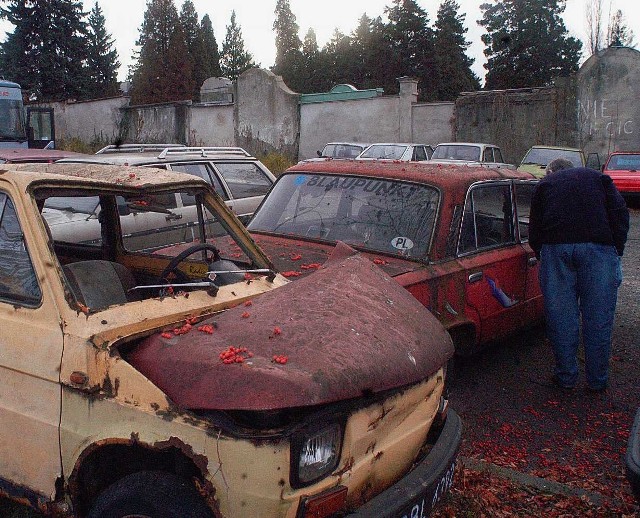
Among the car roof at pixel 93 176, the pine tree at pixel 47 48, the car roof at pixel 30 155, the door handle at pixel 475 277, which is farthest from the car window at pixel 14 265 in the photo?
the pine tree at pixel 47 48

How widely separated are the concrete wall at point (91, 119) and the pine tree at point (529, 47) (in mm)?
27733

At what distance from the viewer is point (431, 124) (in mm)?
25094

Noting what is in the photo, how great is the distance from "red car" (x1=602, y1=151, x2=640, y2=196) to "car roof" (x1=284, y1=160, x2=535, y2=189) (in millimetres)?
12844

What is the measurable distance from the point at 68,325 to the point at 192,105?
1093 inches

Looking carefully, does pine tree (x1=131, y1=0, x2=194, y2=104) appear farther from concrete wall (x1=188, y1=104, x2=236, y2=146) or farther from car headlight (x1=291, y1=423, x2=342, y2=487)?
car headlight (x1=291, y1=423, x2=342, y2=487)

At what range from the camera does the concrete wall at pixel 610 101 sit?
73.2ft

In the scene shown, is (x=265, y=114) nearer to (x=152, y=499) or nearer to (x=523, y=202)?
(x=523, y=202)

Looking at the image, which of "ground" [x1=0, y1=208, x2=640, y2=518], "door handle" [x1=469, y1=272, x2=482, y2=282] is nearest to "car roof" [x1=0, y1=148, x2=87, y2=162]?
"door handle" [x1=469, y1=272, x2=482, y2=282]

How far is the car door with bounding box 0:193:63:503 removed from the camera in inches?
99.2

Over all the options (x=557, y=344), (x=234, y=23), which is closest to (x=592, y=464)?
(x=557, y=344)

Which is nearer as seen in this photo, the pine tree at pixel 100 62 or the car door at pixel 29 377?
the car door at pixel 29 377

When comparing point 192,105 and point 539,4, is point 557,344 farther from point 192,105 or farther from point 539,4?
point 539,4

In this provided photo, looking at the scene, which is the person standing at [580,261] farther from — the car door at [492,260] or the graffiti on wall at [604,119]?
the graffiti on wall at [604,119]

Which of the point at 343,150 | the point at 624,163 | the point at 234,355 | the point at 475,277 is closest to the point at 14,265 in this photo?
the point at 234,355
